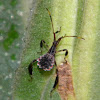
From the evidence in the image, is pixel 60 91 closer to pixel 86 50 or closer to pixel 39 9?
pixel 86 50

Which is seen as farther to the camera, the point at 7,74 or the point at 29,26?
the point at 7,74

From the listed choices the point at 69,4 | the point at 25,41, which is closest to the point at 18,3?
the point at 25,41

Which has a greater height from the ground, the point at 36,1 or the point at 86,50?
the point at 36,1

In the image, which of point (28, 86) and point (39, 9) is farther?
point (28, 86)

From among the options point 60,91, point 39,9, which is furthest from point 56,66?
point 39,9

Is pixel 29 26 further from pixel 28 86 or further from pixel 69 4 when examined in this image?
pixel 28 86

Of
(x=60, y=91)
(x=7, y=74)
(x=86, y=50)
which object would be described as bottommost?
(x=60, y=91)
